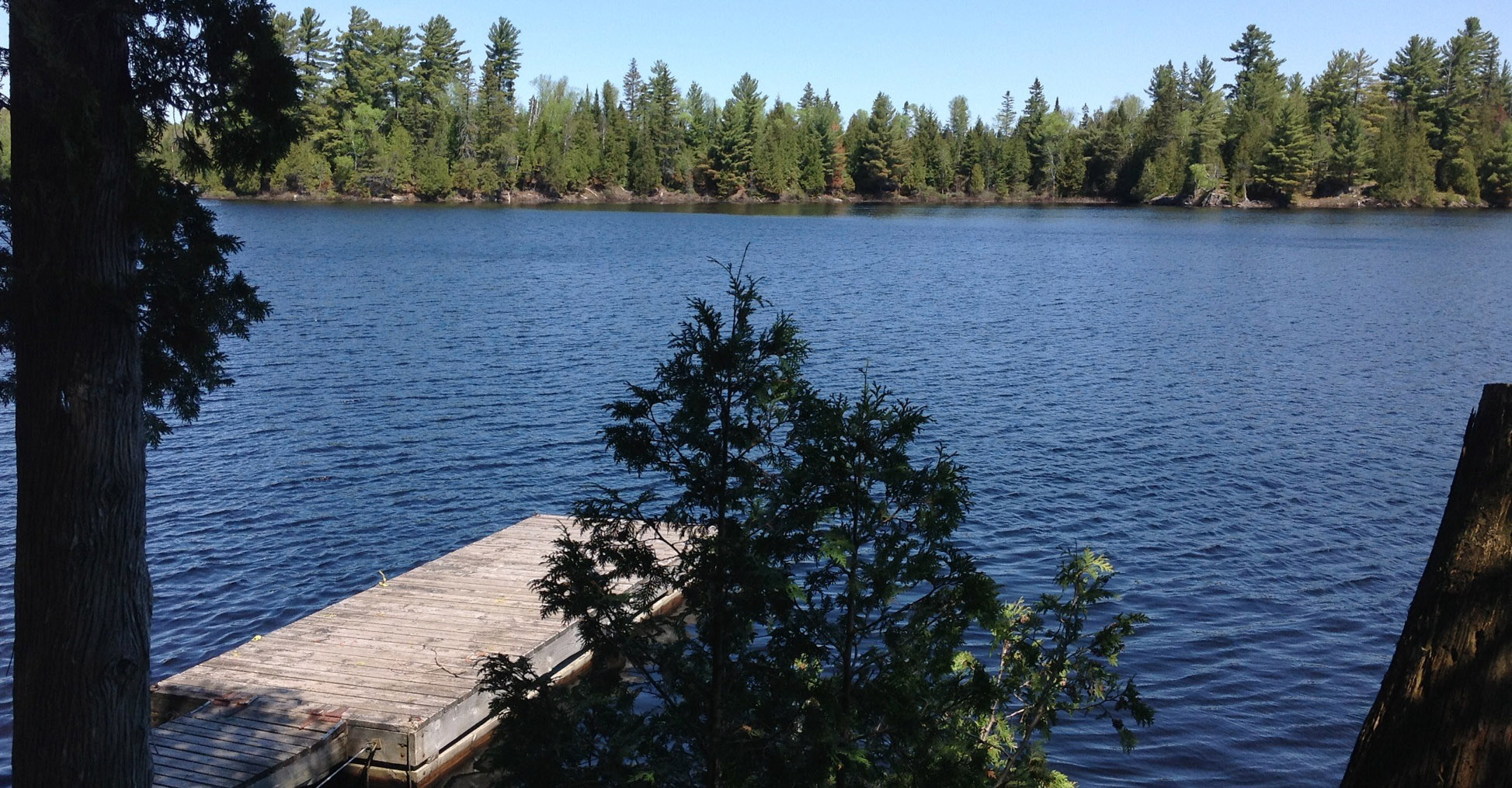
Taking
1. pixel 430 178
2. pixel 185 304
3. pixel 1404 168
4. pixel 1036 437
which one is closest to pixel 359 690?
pixel 185 304

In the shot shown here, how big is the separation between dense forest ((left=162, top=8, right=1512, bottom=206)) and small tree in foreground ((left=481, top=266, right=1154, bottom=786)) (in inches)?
3982

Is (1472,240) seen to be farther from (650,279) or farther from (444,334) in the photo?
(444,334)

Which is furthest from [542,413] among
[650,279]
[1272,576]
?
[650,279]

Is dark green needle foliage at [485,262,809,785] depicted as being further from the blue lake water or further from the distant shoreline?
the distant shoreline

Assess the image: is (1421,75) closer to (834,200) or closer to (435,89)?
(834,200)

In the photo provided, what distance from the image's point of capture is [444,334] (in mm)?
36656

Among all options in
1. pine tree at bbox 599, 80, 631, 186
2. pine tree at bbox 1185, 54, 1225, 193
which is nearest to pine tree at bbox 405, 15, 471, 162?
pine tree at bbox 599, 80, 631, 186

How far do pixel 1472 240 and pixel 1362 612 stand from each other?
232 feet

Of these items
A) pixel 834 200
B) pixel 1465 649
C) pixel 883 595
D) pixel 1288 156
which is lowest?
pixel 883 595

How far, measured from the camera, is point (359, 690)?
1136 centimetres

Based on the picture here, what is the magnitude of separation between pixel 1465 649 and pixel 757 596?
12.1 feet

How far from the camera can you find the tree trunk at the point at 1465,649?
3072 millimetres

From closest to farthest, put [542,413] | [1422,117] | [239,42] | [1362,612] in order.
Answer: [239,42], [1362,612], [542,413], [1422,117]

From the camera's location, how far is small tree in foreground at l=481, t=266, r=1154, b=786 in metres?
6.24
